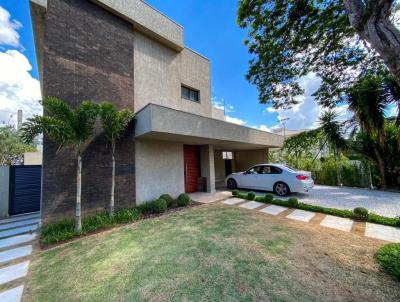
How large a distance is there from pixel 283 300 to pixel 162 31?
10161 mm

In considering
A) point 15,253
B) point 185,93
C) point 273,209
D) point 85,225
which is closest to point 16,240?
point 15,253

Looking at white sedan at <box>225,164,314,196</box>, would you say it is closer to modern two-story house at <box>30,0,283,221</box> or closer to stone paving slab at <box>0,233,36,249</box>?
modern two-story house at <box>30,0,283,221</box>

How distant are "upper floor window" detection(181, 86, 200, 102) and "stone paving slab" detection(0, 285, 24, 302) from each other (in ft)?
28.3

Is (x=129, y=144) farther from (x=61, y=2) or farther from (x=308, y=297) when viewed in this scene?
(x=308, y=297)

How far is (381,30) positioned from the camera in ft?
8.20

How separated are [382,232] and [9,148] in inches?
962

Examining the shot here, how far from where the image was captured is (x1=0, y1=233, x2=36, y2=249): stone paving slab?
438 cm

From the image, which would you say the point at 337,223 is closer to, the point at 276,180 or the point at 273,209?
the point at 273,209

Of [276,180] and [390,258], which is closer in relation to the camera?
[390,258]

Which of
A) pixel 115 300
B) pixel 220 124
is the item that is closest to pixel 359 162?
pixel 220 124

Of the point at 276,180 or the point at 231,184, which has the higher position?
the point at 276,180

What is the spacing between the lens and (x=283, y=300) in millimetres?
2211

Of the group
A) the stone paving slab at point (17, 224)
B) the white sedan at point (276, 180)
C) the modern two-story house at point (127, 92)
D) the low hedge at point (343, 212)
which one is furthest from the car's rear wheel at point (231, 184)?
the stone paving slab at point (17, 224)

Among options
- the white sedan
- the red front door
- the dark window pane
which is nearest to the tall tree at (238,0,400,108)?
the dark window pane
